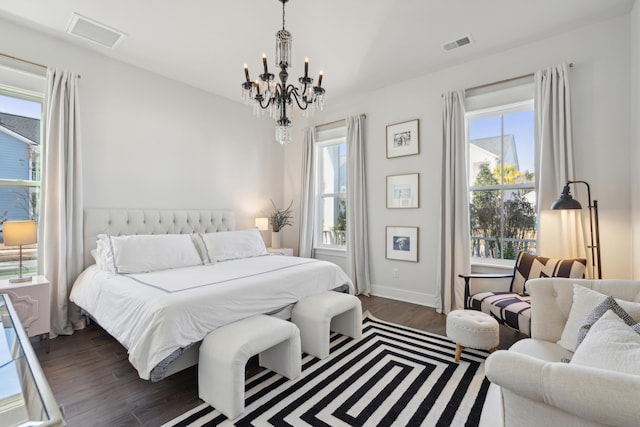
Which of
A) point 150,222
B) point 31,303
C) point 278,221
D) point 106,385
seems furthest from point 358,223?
point 31,303

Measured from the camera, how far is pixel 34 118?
3.15 meters

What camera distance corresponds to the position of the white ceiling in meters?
2.62

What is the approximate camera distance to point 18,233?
247 centimetres

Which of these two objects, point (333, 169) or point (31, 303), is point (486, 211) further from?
point (31, 303)

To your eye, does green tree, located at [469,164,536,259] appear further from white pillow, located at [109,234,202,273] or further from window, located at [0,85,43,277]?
window, located at [0,85,43,277]

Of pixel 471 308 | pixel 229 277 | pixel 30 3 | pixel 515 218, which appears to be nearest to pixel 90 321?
pixel 229 277

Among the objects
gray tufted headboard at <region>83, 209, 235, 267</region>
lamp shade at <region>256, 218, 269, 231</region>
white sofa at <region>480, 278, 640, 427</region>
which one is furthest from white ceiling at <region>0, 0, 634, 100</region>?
white sofa at <region>480, 278, 640, 427</region>

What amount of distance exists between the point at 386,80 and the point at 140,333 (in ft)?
13.1

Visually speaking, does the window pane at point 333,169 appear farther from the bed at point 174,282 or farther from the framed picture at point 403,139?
the bed at point 174,282

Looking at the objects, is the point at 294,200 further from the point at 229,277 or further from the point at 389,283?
the point at 229,277

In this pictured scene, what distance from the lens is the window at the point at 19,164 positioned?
2963 millimetres

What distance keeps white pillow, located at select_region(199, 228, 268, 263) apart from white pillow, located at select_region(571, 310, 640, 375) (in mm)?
3247

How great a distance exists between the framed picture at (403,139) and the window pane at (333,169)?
0.89 meters

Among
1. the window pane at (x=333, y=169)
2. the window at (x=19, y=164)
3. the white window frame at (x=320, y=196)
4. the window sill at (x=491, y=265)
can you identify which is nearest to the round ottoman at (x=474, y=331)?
the window sill at (x=491, y=265)
